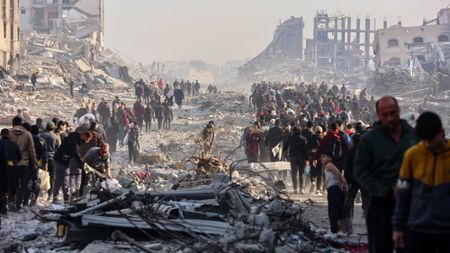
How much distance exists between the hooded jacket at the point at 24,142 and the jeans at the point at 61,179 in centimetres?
81

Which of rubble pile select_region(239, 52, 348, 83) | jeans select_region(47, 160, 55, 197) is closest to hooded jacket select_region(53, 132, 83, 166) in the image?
jeans select_region(47, 160, 55, 197)

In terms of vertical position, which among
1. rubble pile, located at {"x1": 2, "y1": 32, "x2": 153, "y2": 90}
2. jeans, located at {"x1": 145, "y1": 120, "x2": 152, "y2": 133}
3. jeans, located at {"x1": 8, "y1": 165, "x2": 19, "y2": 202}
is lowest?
jeans, located at {"x1": 145, "y1": 120, "x2": 152, "y2": 133}

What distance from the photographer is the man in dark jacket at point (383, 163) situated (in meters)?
6.96

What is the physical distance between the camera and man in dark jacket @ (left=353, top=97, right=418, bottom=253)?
22.9 feet

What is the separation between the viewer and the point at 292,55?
384ft

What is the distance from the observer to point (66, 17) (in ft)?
290

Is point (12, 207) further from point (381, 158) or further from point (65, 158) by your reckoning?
point (381, 158)

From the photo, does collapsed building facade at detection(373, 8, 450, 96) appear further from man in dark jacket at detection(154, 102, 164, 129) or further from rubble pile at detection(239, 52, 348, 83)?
man in dark jacket at detection(154, 102, 164, 129)

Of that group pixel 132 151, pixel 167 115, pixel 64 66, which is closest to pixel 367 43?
pixel 64 66

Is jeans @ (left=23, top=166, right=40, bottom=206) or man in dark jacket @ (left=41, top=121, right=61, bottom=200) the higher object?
man in dark jacket @ (left=41, top=121, right=61, bottom=200)

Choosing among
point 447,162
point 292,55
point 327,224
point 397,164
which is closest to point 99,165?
point 327,224

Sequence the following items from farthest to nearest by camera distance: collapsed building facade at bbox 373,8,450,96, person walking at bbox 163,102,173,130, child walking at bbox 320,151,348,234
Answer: collapsed building facade at bbox 373,8,450,96, person walking at bbox 163,102,173,130, child walking at bbox 320,151,348,234

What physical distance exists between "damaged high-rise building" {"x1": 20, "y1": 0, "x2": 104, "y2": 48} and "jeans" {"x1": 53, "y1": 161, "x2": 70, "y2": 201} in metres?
69.6

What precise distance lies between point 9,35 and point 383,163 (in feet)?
162
